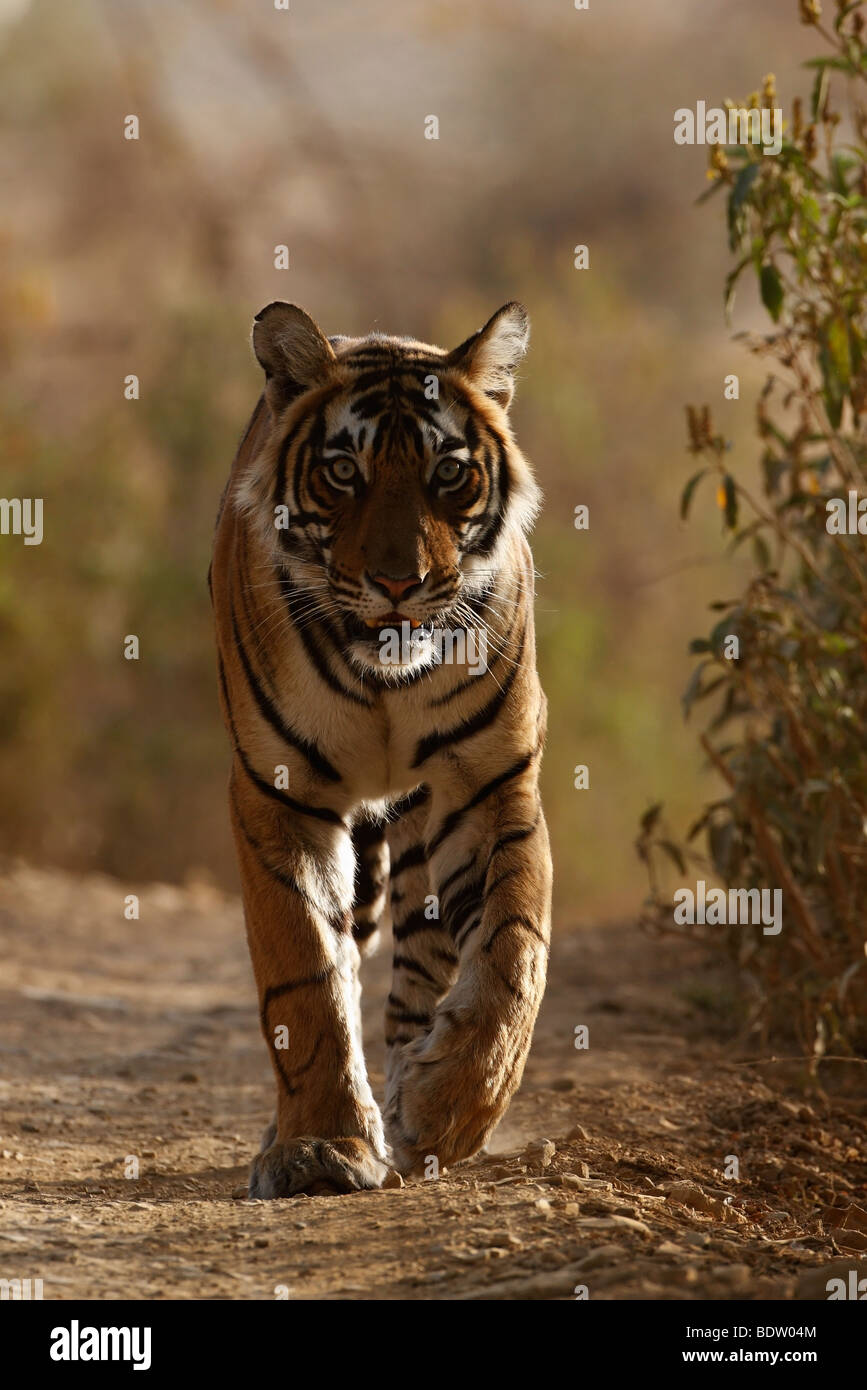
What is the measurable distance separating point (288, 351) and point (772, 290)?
1415 mm

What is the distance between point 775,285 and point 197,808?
930 cm

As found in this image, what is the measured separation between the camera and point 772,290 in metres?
4.69

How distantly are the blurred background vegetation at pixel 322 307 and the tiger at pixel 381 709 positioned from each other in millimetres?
1340

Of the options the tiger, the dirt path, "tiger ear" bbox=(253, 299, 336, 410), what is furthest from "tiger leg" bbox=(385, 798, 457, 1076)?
"tiger ear" bbox=(253, 299, 336, 410)

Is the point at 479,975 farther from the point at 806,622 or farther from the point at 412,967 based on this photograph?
the point at 806,622

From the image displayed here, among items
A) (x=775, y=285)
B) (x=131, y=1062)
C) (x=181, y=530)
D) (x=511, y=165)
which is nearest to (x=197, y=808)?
(x=181, y=530)

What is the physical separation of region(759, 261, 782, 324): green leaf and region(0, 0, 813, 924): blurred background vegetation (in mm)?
1207

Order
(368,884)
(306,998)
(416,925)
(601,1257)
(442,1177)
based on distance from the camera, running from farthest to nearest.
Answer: (368,884) < (416,925) < (306,998) < (442,1177) < (601,1257)

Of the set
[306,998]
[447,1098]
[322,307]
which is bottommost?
[447,1098]

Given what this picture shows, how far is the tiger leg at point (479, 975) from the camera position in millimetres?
3574

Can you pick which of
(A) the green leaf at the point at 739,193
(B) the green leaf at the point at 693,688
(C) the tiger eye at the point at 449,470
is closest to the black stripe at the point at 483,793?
(C) the tiger eye at the point at 449,470

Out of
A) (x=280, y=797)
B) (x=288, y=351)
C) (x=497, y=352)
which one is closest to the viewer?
(x=280, y=797)

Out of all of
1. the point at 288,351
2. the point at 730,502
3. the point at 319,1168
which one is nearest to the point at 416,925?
the point at 319,1168
